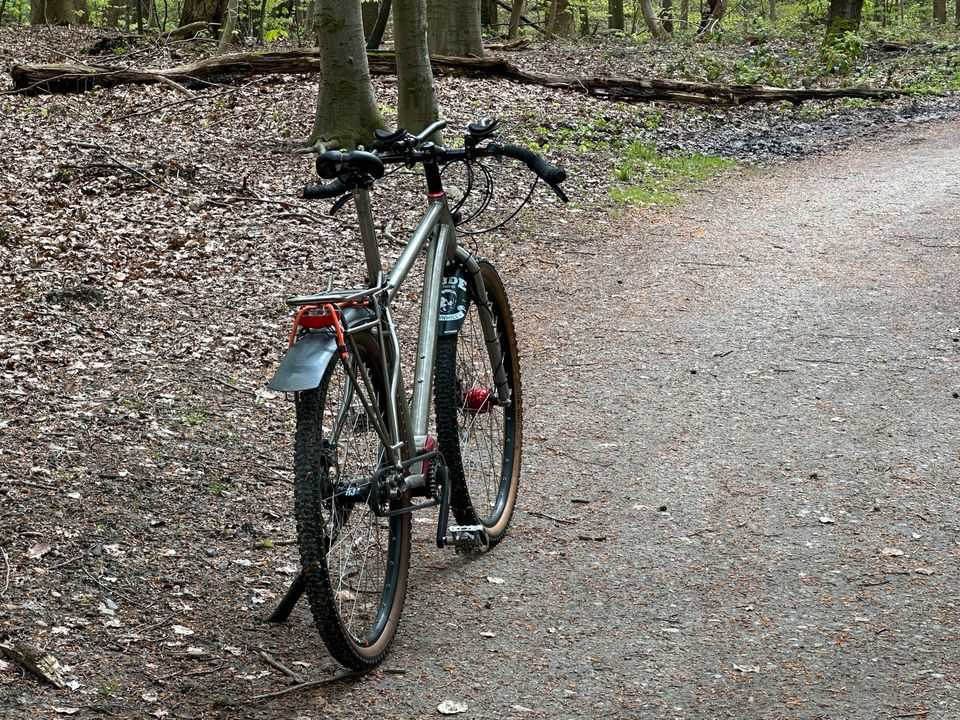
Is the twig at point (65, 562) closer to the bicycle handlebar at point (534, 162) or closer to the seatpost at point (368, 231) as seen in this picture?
the seatpost at point (368, 231)

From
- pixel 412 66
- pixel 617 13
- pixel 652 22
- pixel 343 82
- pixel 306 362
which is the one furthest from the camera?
pixel 617 13

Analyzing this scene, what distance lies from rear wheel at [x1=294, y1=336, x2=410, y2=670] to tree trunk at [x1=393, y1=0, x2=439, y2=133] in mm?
7919

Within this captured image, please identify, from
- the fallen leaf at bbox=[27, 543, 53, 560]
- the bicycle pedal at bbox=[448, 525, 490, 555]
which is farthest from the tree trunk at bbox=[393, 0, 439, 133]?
the fallen leaf at bbox=[27, 543, 53, 560]

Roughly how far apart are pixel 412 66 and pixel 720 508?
24.6 feet

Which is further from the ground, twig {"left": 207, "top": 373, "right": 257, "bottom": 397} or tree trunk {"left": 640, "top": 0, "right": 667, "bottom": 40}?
tree trunk {"left": 640, "top": 0, "right": 667, "bottom": 40}

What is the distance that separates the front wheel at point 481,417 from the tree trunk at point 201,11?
54.6 ft

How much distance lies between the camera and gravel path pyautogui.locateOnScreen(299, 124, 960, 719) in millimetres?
3373

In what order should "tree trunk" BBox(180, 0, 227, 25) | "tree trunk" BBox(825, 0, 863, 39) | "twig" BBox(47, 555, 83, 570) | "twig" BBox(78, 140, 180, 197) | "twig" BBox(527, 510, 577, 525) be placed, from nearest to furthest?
1. "twig" BBox(47, 555, 83, 570)
2. "twig" BBox(527, 510, 577, 525)
3. "twig" BBox(78, 140, 180, 197)
4. "tree trunk" BBox(180, 0, 227, 25)
5. "tree trunk" BBox(825, 0, 863, 39)

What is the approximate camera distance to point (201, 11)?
19453 millimetres

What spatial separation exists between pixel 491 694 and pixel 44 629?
149cm

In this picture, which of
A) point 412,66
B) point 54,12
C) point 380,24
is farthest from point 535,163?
point 54,12

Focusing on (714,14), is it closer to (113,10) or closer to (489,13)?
(489,13)

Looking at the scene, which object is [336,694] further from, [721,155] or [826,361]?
[721,155]

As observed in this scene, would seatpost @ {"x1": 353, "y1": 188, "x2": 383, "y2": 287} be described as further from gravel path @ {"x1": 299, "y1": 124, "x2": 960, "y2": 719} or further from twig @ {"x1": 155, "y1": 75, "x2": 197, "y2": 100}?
twig @ {"x1": 155, "y1": 75, "x2": 197, "y2": 100}
